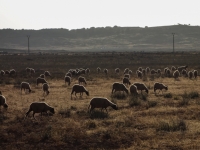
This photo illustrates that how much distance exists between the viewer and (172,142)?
1239cm

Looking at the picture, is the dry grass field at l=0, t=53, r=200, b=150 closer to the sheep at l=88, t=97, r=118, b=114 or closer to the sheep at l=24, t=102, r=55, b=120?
the sheep at l=24, t=102, r=55, b=120

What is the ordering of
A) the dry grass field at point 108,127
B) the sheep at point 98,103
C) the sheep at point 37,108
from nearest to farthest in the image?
the dry grass field at point 108,127
the sheep at point 37,108
the sheep at point 98,103

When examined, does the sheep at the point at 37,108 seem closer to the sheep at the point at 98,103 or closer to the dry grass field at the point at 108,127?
the dry grass field at the point at 108,127

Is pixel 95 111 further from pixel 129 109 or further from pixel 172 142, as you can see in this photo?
pixel 172 142

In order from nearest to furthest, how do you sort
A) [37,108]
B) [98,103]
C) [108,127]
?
[108,127] < [37,108] < [98,103]

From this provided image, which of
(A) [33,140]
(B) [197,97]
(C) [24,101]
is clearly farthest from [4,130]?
(B) [197,97]

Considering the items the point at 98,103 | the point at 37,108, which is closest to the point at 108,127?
the point at 98,103

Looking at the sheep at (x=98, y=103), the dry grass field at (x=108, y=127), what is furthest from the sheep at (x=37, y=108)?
the sheep at (x=98, y=103)

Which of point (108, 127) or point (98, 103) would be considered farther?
point (98, 103)

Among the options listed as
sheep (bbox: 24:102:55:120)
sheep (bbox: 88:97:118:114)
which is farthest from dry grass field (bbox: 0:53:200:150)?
sheep (bbox: 88:97:118:114)

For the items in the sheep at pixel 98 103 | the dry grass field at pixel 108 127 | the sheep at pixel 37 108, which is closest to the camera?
the dry grass field at pixel 108 127

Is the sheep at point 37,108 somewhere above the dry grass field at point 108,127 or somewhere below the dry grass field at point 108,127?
above

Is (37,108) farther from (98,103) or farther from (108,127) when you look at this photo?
(108,127)

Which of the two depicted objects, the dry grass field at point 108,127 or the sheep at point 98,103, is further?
the sheep at point 98,103
